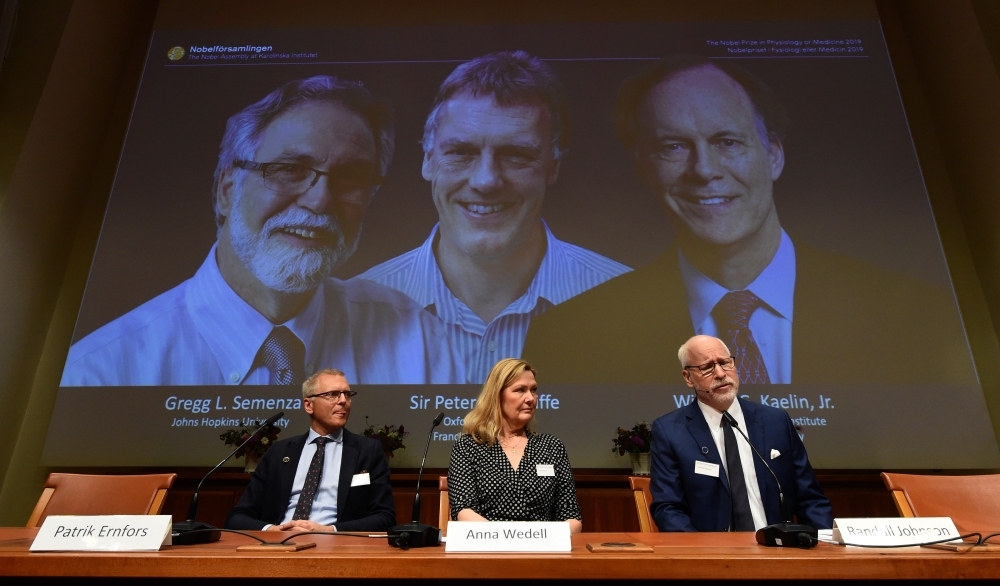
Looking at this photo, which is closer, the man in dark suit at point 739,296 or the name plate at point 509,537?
the name plate at point 509,537

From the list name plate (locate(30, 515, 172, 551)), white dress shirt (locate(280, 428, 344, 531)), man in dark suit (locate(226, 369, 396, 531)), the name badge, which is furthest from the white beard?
name plate (locate(30, 515, 172, 551))

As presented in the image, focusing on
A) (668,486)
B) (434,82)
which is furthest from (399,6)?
(668,486)

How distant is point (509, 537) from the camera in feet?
4.27

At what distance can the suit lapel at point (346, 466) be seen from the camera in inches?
105

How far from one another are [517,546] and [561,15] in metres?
4.27

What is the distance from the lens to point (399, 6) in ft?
15.8

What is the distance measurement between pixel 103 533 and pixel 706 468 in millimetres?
1804

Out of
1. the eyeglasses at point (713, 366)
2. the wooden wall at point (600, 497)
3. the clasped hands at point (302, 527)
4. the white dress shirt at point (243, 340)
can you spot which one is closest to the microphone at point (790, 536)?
the eyeglasses at point (713, 366)

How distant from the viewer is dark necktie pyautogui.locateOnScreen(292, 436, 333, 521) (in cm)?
262

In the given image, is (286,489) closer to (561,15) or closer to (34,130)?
(34,130)

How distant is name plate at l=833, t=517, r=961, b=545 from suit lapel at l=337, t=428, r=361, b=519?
1.89 m

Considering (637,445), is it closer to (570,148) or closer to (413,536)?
(570,148)

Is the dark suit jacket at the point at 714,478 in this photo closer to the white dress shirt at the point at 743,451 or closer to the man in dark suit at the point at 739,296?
the white dress shirt at the point at 743,451

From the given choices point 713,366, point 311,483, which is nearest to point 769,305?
point 713,366
